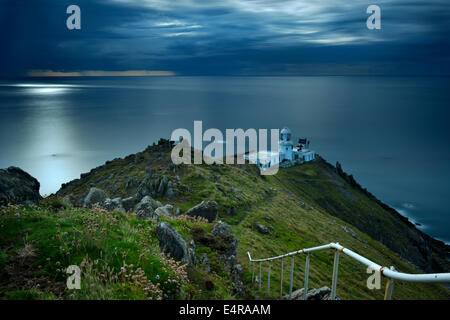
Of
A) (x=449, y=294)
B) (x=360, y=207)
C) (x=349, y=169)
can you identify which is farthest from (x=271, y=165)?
(x=349, y=169)

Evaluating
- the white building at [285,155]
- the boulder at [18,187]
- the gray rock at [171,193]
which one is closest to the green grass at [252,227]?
the gray rock at [171,193]

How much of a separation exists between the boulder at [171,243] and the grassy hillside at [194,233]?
0.37 metres

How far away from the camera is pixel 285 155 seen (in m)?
120

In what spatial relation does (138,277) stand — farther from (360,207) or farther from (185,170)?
(360,207)

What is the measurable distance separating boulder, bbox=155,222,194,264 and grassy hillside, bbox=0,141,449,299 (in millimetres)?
375

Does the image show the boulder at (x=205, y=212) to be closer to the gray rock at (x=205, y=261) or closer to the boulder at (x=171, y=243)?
the gray rock at (x=205, y=261)

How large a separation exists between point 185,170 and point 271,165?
5884 centimetres

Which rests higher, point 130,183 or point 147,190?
point 147,190

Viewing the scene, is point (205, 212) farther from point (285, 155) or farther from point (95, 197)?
point (285, 155)

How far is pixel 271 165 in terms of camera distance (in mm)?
104250

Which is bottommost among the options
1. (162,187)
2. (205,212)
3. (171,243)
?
(162,187)

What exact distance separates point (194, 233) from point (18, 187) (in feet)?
32.5

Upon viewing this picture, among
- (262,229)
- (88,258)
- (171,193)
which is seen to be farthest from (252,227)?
(88,258)

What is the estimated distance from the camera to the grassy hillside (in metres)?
7.96
